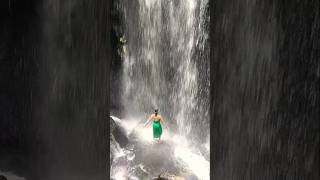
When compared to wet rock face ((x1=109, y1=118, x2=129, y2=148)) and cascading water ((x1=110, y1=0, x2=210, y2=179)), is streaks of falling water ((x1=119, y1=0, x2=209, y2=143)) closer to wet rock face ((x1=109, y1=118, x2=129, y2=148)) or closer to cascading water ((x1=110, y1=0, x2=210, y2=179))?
cascading water ((x1=110, y1=0, x2=210, y2=179))

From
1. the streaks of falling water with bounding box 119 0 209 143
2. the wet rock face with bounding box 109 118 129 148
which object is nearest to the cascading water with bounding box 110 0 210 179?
the streaks of falling water with bounding box 119 0 209 143

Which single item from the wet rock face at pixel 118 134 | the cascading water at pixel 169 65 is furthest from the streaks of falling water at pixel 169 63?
the wet rock face at pixel 118 134

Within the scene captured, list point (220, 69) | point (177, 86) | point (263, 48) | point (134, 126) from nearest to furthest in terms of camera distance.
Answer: point (263, 48) → point (220, 69) → point (134, 126) → point (177, 86)

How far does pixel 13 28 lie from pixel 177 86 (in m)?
8.37

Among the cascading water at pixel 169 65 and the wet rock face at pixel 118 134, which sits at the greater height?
the cascading water at pixel 169 65

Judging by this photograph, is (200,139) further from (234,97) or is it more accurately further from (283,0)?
(283,0)

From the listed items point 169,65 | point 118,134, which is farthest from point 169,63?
point 118,134

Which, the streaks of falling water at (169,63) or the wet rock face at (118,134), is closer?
the wet rock face at (118,134)

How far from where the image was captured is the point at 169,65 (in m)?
16.4

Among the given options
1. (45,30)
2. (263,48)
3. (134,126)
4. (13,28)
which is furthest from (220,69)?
(134,126)

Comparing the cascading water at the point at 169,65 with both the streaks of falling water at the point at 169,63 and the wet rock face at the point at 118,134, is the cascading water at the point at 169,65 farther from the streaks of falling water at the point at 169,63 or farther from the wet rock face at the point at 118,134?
the wet rock face at the point at 118,134

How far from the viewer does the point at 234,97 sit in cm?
1030

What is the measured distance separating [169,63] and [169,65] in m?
0.08

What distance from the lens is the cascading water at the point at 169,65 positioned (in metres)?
16.0
